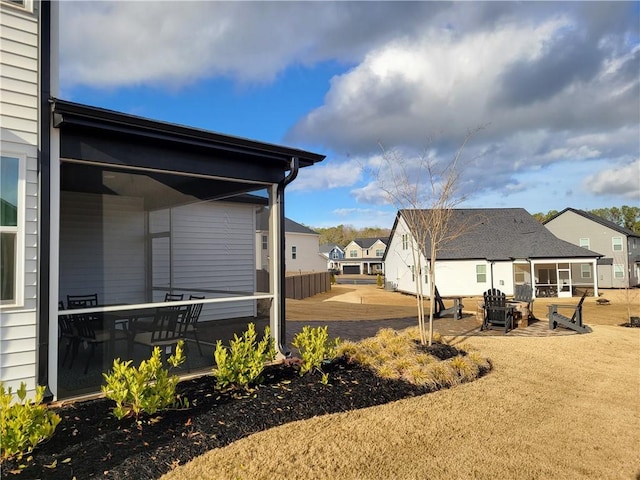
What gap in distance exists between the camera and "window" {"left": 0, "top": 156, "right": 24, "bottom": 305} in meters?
3.96

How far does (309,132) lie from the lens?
27203 mm

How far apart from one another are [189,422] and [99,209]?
486cm

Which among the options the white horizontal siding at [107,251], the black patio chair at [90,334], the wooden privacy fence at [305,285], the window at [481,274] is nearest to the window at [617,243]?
the window at [481,274]

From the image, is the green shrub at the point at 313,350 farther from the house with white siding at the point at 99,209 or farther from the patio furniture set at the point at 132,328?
the patio furniture set at the point at 132,328

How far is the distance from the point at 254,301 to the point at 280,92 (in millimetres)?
8163

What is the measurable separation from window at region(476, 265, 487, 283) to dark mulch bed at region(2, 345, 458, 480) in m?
22.4

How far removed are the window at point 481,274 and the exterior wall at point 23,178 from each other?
25.1 meters

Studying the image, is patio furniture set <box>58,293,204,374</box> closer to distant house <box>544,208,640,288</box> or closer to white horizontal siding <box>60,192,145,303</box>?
white horizontal siding <box>60,192,145,303</box>

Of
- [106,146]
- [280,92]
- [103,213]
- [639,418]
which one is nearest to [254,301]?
[106,146]

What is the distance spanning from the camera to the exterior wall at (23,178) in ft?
13.1

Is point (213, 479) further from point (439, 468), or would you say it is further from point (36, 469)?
point (439, 468)

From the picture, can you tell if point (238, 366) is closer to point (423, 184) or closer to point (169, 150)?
point (169, 150)

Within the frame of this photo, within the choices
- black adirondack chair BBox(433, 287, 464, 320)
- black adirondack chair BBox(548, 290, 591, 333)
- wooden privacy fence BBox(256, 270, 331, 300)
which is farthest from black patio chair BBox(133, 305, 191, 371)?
wooden privacy fence BBox(256, 270, 331, 300)

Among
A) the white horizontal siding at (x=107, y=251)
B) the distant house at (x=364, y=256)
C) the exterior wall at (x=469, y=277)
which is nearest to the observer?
the white horizontal siding at (x=107, y=251)
